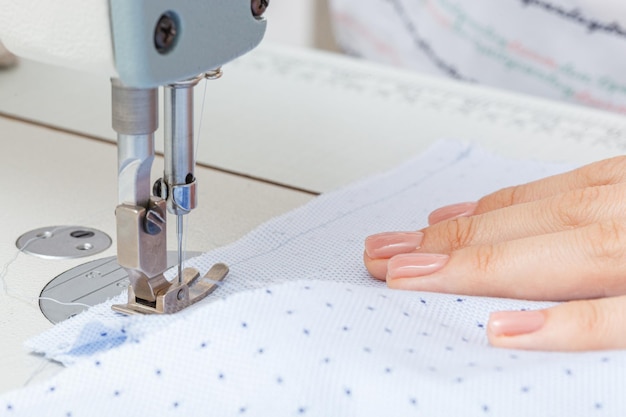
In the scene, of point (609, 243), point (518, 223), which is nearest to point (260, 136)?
point (518, 223)

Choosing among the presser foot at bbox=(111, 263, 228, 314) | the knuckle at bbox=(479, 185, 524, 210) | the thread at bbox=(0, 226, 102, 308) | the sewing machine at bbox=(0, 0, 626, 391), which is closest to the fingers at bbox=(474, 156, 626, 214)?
the knuckle at bbox=(479, 185, 524, 210)

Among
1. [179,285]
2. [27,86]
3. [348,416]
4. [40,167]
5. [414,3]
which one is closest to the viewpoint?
[348,416]

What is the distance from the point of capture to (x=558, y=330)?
694 millimetres

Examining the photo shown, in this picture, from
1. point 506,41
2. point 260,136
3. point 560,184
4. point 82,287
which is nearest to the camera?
point 82,287

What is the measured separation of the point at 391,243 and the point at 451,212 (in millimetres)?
159

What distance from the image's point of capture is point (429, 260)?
2.69ft

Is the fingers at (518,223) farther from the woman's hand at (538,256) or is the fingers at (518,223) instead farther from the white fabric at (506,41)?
the white fabric at (506,41)

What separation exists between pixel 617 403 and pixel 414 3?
5.00ft

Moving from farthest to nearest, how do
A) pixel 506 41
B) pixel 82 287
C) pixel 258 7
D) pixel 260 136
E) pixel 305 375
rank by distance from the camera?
pixel 506 41
pixel 260 136
pixel 82 287
pixel 258 7
pixel 305 375

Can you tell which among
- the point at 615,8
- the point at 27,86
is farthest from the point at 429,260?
the point at 615,8

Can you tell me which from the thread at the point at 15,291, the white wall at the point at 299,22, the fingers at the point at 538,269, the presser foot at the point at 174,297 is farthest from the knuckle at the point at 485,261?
the white wall at the point at 299,22

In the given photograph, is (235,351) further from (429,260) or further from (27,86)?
(27,86)

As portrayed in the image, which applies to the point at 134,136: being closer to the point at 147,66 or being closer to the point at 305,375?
the point at 147,66

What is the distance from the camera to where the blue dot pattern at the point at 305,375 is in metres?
0.61
